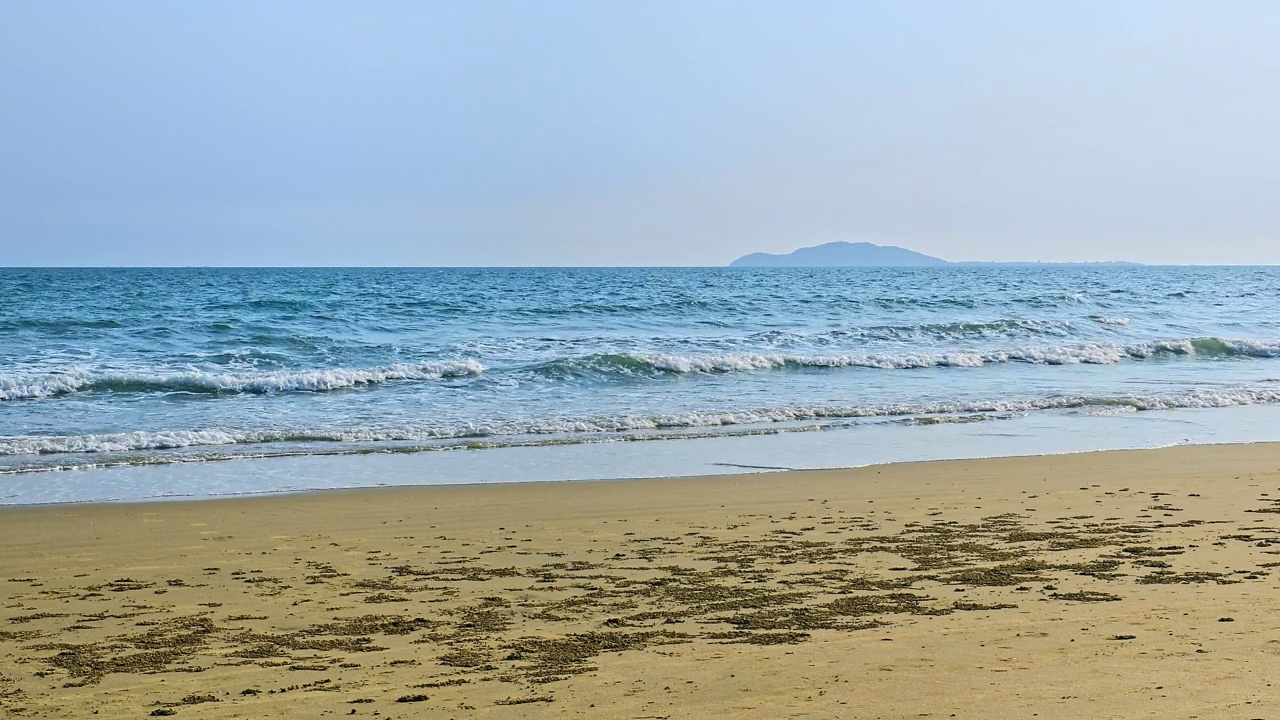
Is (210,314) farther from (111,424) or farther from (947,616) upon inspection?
(947,616)

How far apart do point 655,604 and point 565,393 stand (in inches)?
517

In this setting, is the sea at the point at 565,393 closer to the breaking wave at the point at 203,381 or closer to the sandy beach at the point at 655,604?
the breaking wave at the point at 203,381

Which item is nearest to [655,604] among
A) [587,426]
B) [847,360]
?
[587,426]

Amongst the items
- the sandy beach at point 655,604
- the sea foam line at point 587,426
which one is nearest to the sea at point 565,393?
the sea foam line at point 587,426

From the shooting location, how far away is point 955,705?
4117mm

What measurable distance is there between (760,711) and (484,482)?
666 cm

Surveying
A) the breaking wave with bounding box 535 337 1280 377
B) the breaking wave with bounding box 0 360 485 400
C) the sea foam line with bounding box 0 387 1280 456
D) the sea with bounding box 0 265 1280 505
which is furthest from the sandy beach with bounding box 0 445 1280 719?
the breaking wave with bounding box 535 337 1280 377

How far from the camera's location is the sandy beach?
4355 millimetres

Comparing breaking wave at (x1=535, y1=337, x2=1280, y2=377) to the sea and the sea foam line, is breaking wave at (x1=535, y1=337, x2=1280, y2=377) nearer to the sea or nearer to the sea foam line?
the sea

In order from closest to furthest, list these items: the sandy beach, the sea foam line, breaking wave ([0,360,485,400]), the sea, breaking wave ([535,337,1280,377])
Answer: the sandy beach
the sea
the sea foam line
breaking wave ([0,360,485,400])
breaking wave ([535,337,1280,377])

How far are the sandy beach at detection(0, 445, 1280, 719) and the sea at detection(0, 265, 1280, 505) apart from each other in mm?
2193

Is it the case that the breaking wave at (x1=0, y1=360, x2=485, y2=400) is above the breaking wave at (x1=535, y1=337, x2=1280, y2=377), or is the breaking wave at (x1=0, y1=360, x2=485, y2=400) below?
below

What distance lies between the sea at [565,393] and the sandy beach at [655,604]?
2193 mm

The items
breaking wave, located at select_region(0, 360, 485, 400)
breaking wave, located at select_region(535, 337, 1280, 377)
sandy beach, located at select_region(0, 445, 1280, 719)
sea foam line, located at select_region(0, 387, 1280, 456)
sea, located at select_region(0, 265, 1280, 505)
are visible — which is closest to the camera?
sandy beach, located at select_region(0, 445, 1280, 719)
